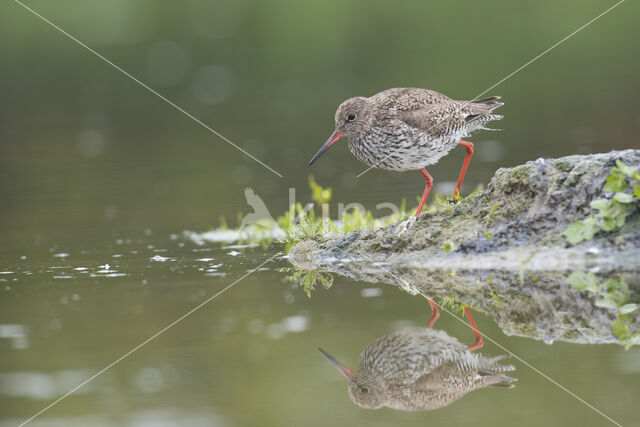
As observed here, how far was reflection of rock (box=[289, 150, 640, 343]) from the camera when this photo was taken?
6137 mm

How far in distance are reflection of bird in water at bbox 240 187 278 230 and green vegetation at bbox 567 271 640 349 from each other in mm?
4267

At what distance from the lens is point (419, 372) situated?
521cm

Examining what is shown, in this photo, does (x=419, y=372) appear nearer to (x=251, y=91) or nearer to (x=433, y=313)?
(x=433, y=313)

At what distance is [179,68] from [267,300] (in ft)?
51.3

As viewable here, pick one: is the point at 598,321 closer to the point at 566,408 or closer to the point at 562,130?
the point at 566,408

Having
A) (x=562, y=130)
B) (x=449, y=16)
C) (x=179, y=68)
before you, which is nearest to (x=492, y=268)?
(x=562, y=130)

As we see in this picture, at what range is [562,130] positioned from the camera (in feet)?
49.2

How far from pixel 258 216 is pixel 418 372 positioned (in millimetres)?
5396

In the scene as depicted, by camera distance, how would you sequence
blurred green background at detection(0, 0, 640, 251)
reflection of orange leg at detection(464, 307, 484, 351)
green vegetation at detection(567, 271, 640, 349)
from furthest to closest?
blurred green background at detection(0, 0, 640, 251)
reflection of orange leg at detection(464, 307, 484, 351)
green vegetation at detection(567, 271, 640, 349)

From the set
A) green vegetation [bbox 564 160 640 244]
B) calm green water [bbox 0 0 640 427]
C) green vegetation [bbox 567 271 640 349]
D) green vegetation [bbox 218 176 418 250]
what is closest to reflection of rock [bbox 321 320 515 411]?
calm green water [bbox 0 0 640 427]

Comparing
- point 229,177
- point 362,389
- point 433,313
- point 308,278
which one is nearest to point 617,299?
point 433,313

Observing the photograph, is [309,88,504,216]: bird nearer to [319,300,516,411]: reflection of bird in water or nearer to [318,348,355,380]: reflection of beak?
[319,300,516,411]: reflection of bird in water

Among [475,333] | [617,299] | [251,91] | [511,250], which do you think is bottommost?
[475,333]

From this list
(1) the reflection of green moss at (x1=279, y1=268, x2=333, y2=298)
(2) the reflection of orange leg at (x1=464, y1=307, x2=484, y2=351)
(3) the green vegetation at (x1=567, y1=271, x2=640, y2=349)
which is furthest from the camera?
(1) the reflection of green moss at (x1=279, y1=268, x2=333, y2=298)
